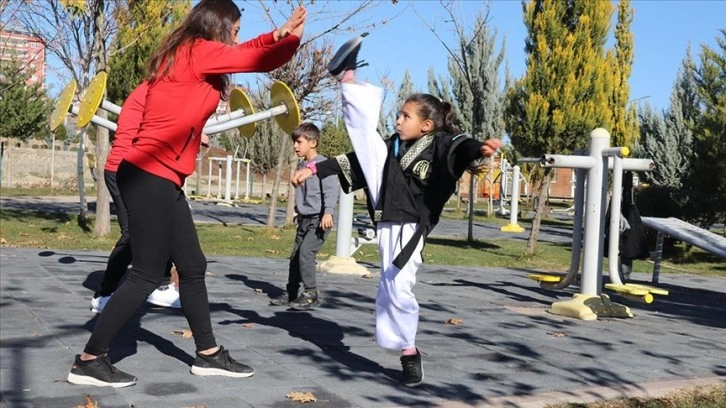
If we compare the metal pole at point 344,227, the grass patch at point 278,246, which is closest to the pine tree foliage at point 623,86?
the grass patch at point 278,246

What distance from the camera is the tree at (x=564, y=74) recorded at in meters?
15.5

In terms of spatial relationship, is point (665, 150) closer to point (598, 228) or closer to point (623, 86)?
point (623, 86)

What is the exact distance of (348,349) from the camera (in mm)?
5242

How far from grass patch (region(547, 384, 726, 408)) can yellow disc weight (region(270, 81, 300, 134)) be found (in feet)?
11.6

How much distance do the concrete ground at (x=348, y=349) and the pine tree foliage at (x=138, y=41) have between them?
33.5 ft

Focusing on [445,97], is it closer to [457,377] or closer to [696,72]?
[696,72]

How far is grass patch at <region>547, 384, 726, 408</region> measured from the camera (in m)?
4.15

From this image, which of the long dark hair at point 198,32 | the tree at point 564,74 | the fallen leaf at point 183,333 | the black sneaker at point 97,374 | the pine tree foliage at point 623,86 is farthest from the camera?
the pine tree foliage at point 623,86

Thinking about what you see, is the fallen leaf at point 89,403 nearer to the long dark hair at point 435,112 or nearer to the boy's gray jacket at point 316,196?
the long dark hair at point 435,112

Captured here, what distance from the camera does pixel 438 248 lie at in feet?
52.5

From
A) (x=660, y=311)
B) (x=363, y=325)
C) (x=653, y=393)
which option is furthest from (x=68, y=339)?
(x=660, y=311)

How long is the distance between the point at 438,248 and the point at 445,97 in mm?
16562

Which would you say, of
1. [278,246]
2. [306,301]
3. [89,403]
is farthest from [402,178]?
[278,246]

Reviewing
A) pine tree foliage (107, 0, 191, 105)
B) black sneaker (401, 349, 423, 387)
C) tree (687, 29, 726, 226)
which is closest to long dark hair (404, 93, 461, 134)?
black sneaker (401, 349, 423, 387)
